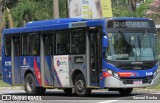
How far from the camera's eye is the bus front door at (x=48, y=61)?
22109mm

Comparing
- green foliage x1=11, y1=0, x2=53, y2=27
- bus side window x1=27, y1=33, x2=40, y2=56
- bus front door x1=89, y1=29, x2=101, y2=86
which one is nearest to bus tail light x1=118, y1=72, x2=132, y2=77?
bus front door x1=89, y1=29, x2=101, y2=86

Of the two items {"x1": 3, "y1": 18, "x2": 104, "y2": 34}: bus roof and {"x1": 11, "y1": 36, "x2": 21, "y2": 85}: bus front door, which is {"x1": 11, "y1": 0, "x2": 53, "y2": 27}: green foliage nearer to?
{"x1": 11, "y1": 36, "x2": 21, "y2": 85}: bus front door

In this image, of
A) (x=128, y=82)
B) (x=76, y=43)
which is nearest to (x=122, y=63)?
(x=128, y=82)

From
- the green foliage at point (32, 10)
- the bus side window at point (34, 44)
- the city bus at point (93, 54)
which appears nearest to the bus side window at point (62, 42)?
the city bus at point (93, 54)

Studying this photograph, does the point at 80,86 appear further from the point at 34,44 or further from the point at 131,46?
the point at 34,44

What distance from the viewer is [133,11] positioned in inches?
2335

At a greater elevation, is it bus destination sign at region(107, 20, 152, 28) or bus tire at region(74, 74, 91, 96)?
bus destination sign at region(107, 20, 152, 28)

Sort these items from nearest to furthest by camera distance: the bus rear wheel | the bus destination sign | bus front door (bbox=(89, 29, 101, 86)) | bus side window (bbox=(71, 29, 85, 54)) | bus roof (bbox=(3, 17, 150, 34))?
the bus destination sign
bus front door (bbox=(89, 29, 101, 86))
bus roof (bbox=(3, 17, 150, 34))
bus side window (bbox=(71, 29, 85, 54))
the bus rear wheel

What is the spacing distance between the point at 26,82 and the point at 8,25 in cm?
2378

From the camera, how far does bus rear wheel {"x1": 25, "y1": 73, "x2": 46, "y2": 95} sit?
2328 centimetres

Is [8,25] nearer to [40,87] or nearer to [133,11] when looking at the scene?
[133,11]

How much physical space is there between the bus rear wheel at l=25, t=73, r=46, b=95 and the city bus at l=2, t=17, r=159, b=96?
0.05 meters

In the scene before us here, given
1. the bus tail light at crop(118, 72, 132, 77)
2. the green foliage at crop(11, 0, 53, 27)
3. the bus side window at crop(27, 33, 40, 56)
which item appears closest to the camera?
the bus tail light at crop(118, 72, 132, 77)

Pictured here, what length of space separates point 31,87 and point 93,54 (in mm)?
4914
